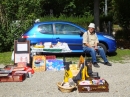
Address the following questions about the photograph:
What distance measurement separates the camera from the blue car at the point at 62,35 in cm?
1130

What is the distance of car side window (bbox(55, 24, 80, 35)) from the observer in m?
11.5

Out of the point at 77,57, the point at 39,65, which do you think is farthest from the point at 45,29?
the point at 39,65

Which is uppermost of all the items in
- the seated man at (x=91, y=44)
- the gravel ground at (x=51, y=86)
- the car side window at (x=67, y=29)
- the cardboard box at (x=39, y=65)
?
the car side window at (x=67, y=29)

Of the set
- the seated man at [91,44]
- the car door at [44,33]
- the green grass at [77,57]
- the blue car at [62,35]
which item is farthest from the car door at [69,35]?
the seated man at [91,44]

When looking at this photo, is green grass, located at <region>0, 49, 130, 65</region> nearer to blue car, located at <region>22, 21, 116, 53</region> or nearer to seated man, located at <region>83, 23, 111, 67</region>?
blue car, located at <region>22, 21, 116, 53</region>

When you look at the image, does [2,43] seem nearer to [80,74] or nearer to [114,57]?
[114,57]

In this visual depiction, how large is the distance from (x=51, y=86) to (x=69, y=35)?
4.56 m

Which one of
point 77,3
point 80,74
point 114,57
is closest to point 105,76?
point 80,74

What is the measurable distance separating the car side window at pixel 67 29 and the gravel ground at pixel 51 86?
279cm

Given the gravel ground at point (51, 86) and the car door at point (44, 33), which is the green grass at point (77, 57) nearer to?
the car door at point (44, 33)

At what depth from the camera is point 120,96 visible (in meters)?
6.30

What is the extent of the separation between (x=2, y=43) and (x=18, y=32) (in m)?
0.95

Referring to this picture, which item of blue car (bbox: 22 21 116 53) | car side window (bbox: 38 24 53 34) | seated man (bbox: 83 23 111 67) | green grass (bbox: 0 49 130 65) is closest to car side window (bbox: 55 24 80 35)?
blue car (bbox: 22 21 116 53)

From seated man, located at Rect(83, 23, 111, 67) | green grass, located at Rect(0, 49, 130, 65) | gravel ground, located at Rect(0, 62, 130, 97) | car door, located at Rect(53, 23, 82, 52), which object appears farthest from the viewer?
car door, located at Rect(53, 23, 82, 52)
